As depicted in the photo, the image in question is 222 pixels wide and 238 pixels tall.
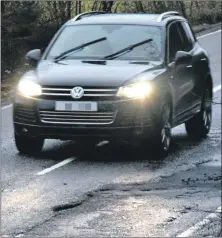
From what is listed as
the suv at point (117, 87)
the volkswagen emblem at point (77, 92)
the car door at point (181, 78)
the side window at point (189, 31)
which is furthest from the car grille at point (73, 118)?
the side window at point (189, 31)

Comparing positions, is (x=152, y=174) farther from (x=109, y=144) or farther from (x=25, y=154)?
(x=25, y=154)

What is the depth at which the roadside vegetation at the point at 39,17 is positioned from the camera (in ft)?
9.86

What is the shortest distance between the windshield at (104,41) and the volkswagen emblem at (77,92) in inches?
8.6

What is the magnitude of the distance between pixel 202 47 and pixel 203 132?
1429mm

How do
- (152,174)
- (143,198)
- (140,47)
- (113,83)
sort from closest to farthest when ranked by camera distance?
(140,47) → (143,198) → (113,83) → (152,174)

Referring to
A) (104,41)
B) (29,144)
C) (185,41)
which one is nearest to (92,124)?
(29,144)

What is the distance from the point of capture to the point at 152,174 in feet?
17.8

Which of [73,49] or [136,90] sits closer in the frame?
[73,49]

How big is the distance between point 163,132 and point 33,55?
1681mm

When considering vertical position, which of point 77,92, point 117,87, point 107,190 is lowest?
point 107,190

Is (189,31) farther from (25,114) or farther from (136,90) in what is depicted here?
(136,90)

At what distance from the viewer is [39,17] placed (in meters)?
3.00

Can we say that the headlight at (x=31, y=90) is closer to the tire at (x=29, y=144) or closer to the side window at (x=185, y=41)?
the tire at (x=29, y=144)

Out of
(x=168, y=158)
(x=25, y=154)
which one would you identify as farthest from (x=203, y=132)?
(x=25, y=154)
